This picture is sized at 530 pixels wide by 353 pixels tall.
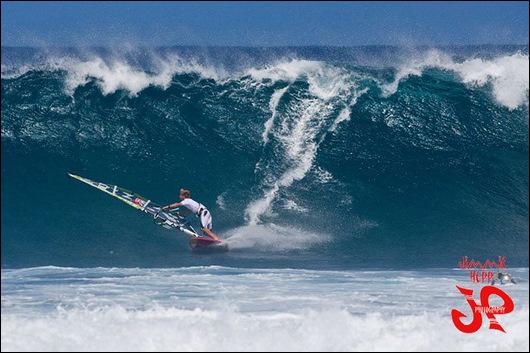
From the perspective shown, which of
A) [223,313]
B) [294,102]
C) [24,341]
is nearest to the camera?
[24,341]

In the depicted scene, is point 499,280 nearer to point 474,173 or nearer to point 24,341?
point 474,173

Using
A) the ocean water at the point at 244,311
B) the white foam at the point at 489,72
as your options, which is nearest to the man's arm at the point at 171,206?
the ocean water at the point at 244,311

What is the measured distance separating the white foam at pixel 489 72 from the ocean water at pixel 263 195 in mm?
59

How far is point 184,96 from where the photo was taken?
18531 millimetres

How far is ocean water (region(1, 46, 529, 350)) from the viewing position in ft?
35.2

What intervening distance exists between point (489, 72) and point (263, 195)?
733 cm

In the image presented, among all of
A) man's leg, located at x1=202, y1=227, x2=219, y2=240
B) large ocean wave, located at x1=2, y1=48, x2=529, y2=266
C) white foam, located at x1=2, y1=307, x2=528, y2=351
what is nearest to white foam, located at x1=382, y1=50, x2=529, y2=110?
large ocean wave, located at x1=2, y1=48, x2=529, y2=266

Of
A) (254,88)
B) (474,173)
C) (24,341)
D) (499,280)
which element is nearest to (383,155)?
(474,173)

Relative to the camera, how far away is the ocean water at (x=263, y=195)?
1072 centimetres

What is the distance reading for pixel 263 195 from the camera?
51.2 feet

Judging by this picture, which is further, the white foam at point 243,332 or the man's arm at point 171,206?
the man's arm at point 171,206

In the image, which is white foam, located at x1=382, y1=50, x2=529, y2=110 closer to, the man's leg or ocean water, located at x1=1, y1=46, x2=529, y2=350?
ocean water, located at x1=1, y1=46, x2=529, y2=350

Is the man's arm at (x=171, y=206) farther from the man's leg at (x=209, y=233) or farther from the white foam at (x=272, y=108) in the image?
the white foam at (x=272, y=108)

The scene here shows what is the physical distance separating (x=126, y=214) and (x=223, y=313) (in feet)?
17.1
